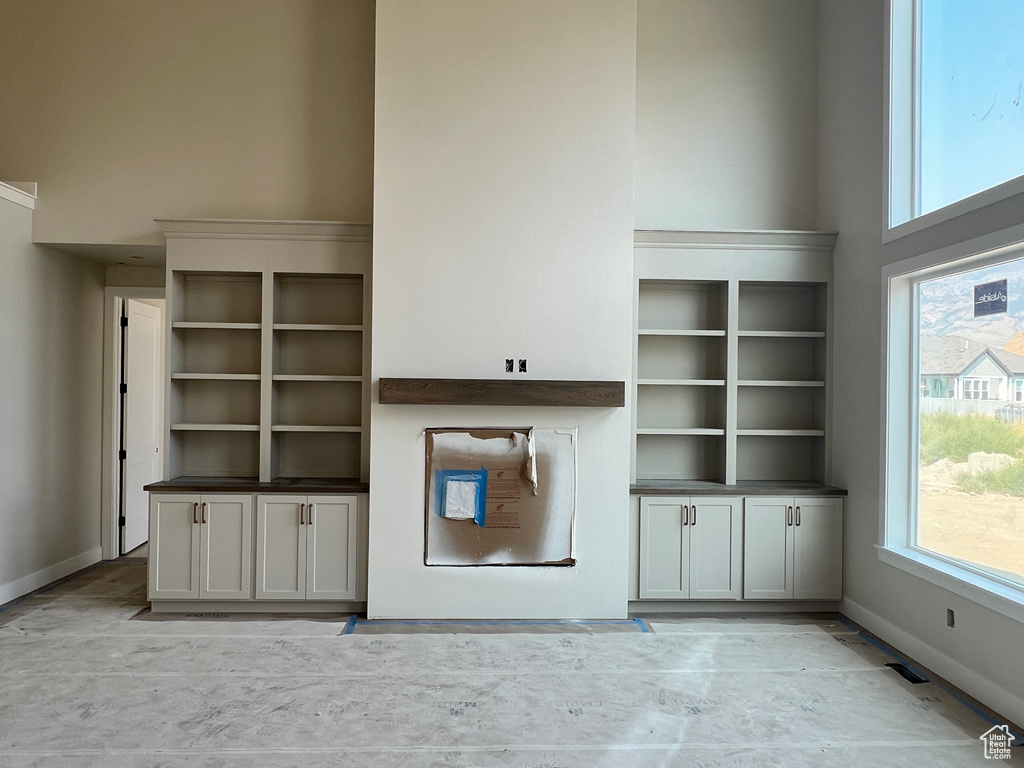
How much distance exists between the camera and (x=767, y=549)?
4.55 m

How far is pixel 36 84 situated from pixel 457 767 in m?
5.25

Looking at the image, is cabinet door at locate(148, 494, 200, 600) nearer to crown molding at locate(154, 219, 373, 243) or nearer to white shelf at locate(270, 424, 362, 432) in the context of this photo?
white shelf at locate(270, 424, 362, 432)

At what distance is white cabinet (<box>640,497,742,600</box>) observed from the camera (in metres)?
4.51

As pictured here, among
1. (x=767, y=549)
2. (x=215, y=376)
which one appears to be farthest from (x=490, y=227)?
(x=767, y=549)

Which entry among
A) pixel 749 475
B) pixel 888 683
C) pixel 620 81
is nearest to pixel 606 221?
pixel 620 81

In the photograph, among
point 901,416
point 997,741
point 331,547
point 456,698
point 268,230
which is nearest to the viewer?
point 997,741

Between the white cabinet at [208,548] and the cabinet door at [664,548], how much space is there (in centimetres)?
252

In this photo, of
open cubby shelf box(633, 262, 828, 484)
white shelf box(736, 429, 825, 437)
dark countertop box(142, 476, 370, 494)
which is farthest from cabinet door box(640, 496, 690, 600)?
dark countertop box(142, 476, 370, 494)

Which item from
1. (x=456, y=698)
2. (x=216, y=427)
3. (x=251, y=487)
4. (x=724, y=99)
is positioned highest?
(x=724, y=99)

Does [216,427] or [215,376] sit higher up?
[215,376]

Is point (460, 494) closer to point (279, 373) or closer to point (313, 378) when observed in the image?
point (313, 378)

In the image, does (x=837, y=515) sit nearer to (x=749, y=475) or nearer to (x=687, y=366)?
(x=749, y=475)

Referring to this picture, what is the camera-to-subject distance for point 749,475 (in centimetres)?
504

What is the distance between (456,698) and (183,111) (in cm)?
432
